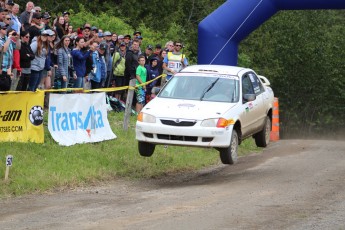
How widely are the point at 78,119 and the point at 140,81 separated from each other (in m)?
4.35

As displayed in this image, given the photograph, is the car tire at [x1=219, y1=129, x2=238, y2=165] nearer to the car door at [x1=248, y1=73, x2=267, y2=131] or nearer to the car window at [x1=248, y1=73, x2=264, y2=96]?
the car door at [x1=248, y1=73, x2=267, y2=131]

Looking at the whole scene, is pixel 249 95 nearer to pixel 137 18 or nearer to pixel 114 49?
pixel 114 49


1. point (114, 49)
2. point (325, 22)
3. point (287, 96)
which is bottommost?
point (287, 96)

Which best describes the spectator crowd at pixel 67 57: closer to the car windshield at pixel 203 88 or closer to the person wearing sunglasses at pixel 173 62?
the person wearing sunglasses at pixel 173 62

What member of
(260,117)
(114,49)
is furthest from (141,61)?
(260,117)

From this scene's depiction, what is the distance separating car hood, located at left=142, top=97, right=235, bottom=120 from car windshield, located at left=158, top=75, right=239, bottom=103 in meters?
0.32

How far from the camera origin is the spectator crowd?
18047 millimetres

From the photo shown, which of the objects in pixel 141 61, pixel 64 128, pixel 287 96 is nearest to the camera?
pixel 64 128

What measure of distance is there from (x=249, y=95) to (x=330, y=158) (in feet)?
13.9

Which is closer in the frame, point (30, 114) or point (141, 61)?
point (30, 114)

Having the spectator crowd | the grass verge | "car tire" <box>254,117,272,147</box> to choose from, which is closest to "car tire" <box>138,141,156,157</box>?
the grass verge

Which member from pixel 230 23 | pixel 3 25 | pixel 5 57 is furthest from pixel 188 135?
pixel 230 23

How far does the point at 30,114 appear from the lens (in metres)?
16.9

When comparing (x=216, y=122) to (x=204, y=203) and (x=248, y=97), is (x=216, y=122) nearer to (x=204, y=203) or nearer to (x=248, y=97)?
(x=248, y=97)
